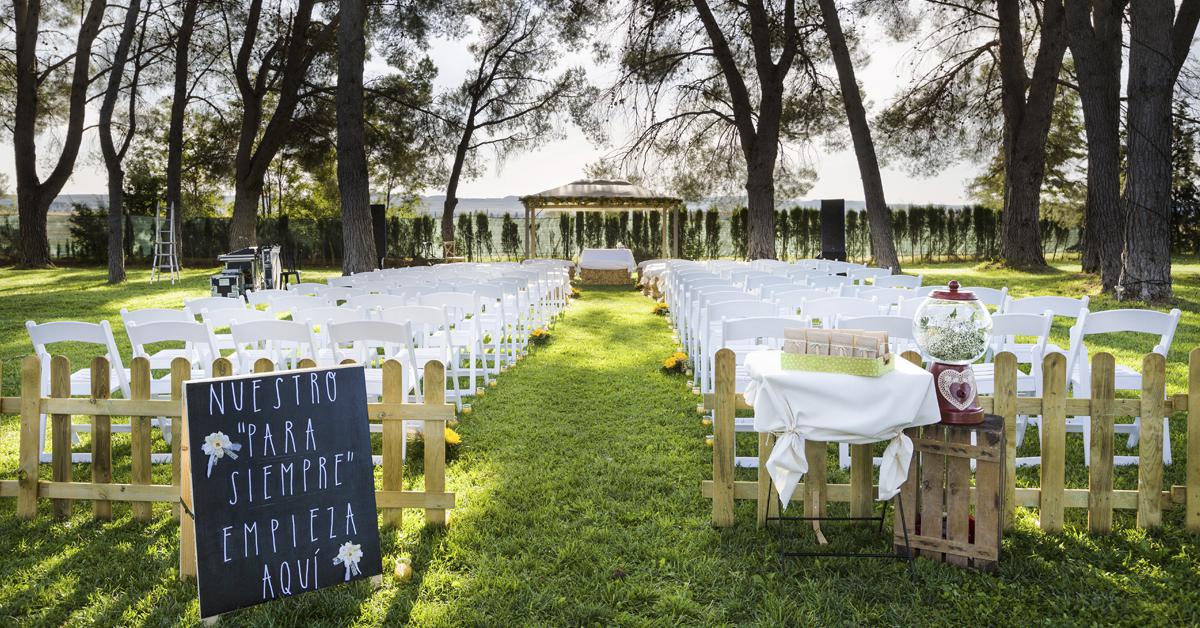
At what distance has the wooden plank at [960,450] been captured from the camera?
2787mm

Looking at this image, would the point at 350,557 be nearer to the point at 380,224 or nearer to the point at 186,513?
the point at 186,513

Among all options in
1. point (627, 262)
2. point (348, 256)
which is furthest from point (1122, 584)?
point (627, 262)

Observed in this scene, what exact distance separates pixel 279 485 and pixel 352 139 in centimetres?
1166

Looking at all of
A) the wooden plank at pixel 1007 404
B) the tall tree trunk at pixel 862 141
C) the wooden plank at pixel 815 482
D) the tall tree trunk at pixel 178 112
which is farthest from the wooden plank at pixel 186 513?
the tall tree trunk at pixel 178 112

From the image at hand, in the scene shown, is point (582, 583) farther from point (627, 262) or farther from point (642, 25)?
point (642, 25)

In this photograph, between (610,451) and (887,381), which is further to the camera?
(610,451)

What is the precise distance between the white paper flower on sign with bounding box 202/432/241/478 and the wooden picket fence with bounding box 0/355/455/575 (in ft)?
1.74

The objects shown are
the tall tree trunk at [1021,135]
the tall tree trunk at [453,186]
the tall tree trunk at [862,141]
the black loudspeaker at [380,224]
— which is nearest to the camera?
the tall tree trunk at [862,141]

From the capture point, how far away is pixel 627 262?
18.7m

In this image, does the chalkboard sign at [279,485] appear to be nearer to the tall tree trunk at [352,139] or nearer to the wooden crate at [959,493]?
the wooden crate at [959,493]

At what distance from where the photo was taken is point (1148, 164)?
1084 cm

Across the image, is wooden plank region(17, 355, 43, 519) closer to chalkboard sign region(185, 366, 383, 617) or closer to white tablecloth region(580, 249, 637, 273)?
chalkboard sign region(185, 366, 383, 617)

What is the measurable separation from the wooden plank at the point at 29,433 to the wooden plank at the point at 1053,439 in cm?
400

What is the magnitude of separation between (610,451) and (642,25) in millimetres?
16037
